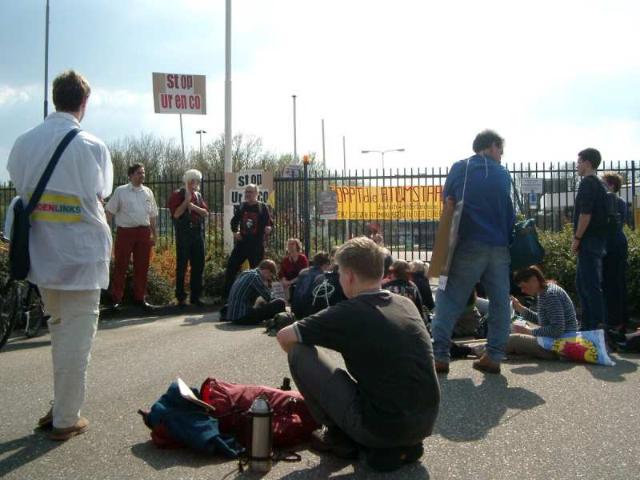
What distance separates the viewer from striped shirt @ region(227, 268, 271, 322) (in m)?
9.20

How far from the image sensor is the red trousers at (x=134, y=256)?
9.84 metres

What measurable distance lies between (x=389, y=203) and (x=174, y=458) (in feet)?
36.7

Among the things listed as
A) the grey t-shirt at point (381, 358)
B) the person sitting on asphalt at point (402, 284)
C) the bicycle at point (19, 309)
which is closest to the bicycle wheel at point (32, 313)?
the bicycle at point (19, 309)

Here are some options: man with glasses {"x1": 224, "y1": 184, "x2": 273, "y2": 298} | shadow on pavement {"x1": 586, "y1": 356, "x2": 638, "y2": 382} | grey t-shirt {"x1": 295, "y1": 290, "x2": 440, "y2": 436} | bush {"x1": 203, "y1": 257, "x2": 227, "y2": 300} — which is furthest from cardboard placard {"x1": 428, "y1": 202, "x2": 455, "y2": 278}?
bush {"x1": 203, "y1": 257, "x2": 227, "y2": 300}

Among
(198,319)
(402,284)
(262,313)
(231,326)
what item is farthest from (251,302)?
(402,284)

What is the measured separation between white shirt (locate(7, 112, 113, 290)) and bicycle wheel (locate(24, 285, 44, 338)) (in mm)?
3928

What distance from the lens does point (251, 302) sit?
930 centimetres

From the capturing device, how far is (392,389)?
3680 mm

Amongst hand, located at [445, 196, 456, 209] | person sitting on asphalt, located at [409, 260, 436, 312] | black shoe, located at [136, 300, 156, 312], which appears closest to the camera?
hand, located at [445, 196, 456, 209]

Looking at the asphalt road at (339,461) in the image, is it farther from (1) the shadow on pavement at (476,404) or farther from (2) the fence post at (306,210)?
(2) the fence post at (306,210)

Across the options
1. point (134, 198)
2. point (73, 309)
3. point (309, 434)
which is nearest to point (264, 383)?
point (309, 434)

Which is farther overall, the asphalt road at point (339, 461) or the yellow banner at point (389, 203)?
the yellow banner at point (389, 203)

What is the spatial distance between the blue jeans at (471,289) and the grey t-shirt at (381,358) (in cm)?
220

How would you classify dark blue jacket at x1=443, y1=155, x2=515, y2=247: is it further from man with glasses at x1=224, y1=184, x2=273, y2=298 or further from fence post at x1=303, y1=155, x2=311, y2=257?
fence post at x1=303, y1=155, x2=311, y2=257
